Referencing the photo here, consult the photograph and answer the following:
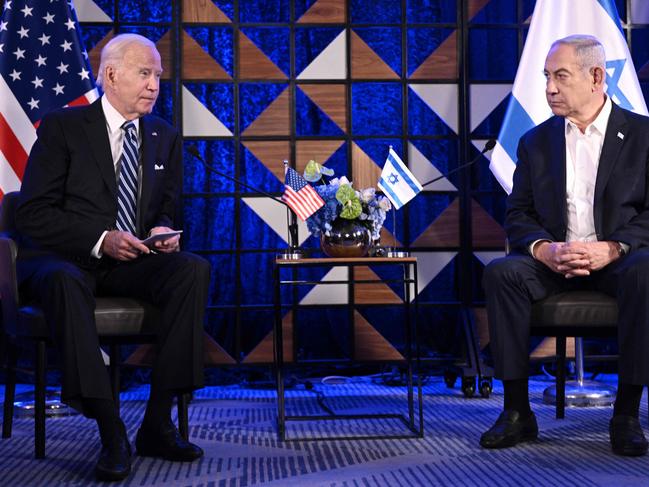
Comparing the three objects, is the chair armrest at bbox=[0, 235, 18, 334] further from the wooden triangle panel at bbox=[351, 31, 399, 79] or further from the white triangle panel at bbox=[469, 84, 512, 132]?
the white triangle panel at bbox=[469, 84, 512, 132]

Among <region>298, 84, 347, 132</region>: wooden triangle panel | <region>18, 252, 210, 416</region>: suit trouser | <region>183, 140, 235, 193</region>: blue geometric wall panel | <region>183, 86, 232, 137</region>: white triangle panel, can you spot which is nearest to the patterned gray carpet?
<region>18, 252, 210, 416</region>: suit trouser

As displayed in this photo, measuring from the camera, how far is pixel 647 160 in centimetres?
342

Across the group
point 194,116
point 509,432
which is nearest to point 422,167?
point 194,116

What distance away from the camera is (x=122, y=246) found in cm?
312

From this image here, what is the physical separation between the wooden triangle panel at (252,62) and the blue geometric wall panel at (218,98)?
124 mm

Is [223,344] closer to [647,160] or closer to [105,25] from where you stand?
[105,25]

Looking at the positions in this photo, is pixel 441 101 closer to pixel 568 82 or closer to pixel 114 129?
pixel 568 82

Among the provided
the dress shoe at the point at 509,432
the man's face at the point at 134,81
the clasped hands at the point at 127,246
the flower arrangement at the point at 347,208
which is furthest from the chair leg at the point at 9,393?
the dress shoe at the point at 509,432

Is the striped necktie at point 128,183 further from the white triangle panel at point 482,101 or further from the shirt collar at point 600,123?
the white triangle panel at point 482,101

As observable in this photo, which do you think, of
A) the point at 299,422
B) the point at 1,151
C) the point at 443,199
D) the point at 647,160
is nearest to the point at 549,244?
the point at 647,160

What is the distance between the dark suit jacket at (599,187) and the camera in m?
3.37

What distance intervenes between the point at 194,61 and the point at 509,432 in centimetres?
283

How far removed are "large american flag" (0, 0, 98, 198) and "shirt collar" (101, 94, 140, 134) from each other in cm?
111

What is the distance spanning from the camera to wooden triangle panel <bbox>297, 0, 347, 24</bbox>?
5055mm
